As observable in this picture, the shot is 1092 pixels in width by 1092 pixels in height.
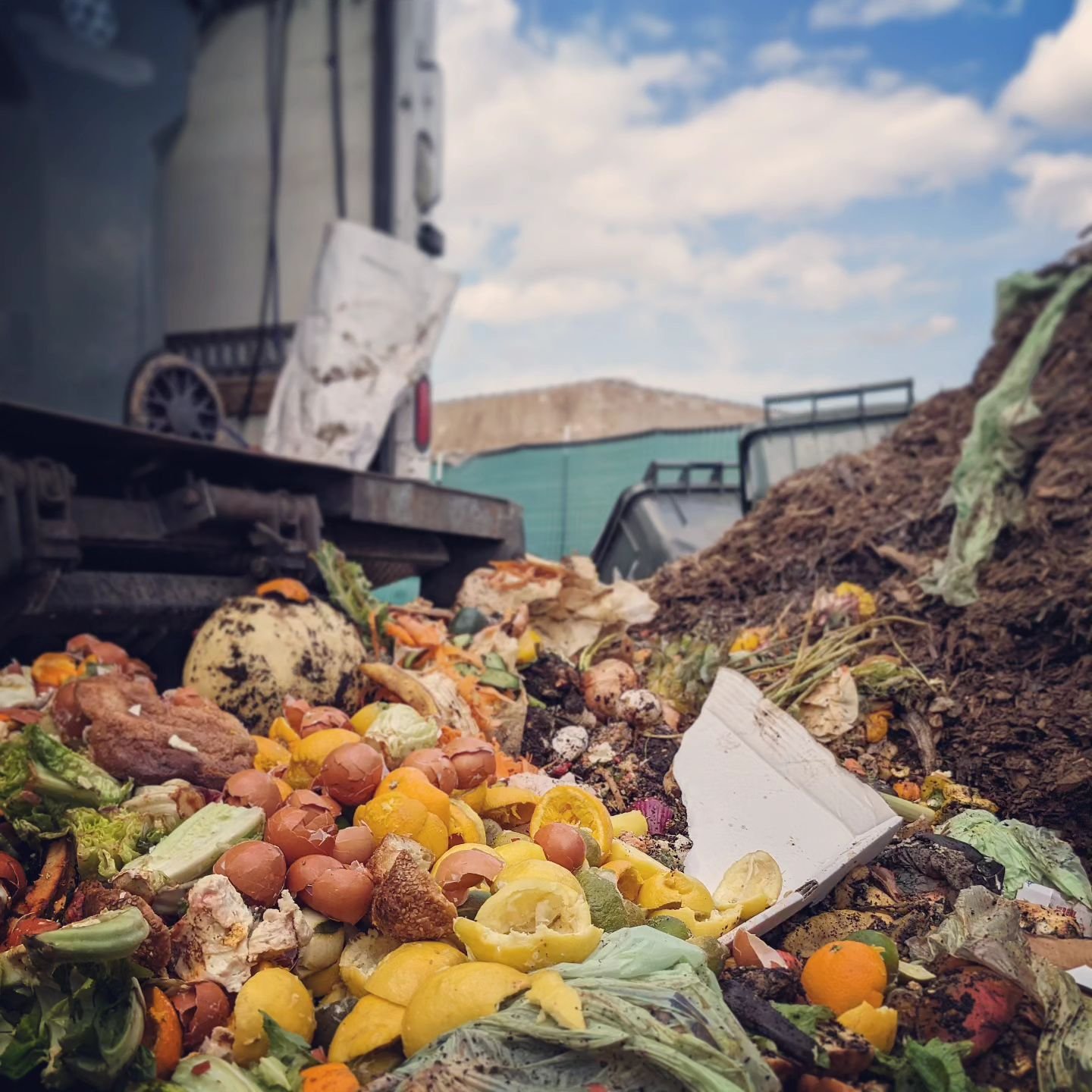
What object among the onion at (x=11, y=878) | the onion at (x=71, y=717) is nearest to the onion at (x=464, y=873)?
the onion at (x=11, y=878)

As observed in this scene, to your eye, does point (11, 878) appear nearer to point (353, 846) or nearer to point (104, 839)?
point (104, 839)

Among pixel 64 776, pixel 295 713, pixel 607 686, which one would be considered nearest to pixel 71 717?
pixel 64 776

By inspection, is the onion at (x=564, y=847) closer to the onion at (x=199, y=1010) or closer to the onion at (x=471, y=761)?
the onion at (x=471, y=761)

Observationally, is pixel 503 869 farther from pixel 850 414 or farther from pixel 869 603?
pixel 850 414

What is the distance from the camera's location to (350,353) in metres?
5.97

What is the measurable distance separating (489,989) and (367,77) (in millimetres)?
6012

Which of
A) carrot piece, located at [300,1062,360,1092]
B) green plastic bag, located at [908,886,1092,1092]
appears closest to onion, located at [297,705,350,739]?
carrot piece, located at [300,1062,360,1092]

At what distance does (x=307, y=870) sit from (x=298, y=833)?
0.43 ft

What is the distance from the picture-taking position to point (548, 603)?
4.79m

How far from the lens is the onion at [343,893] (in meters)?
2.18

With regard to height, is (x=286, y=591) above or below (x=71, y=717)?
above

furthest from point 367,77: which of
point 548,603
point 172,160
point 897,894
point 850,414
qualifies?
point 897,894

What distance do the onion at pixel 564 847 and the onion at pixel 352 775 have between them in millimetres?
524

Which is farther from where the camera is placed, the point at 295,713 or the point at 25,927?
the point at 295,713
